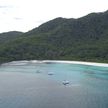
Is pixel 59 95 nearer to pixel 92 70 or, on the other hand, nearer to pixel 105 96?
pixel 105 96

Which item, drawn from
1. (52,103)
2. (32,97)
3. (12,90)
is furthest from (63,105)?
(12,90)

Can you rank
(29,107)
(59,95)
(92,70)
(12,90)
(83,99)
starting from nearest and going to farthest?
(29,107)
(83,99)
(59,95)
(12,90)
(92,70)

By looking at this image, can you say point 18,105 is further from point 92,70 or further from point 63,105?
point 92,70

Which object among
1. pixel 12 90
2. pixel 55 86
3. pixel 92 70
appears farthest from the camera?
pixel 92 70

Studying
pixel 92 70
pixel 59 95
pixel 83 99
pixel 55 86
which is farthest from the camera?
pixel 92 70

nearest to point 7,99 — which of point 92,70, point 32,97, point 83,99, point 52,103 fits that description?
point 32,97

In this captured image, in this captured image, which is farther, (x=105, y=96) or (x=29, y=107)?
(x=105, y=96)

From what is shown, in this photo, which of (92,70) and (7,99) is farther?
(92,70)

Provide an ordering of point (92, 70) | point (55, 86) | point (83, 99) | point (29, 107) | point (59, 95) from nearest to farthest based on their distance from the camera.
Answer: point (29, 107), point (83, 99), point (59, 95), point (55, 86), point (92, 70)

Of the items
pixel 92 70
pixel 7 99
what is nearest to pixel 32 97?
pixel 7 99

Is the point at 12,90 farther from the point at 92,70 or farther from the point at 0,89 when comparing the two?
the point at 92,70
